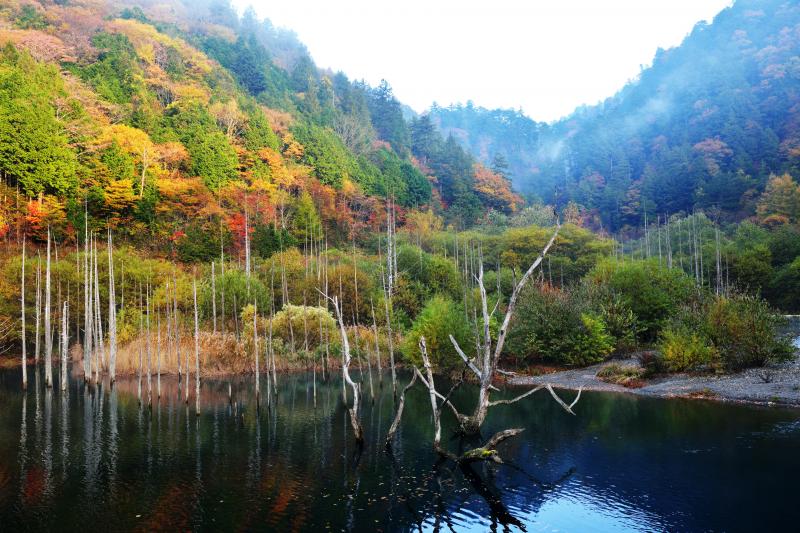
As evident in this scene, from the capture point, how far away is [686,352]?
1076 inches

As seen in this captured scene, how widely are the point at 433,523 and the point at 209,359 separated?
22.8 metres

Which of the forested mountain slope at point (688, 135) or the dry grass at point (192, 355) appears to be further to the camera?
the forested mountain slope at point (688, 135)

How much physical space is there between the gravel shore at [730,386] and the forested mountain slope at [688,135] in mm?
49389

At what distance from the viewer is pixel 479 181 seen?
82.0 meters

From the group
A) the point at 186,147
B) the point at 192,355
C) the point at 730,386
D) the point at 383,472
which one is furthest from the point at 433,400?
the point at 186,147

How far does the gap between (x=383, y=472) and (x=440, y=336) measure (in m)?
15.9

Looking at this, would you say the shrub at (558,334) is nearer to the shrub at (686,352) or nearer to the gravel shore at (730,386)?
the gravel shore at (730,386)

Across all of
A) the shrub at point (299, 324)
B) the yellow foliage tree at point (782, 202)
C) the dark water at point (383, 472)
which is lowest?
the dark water at point (383, 472)

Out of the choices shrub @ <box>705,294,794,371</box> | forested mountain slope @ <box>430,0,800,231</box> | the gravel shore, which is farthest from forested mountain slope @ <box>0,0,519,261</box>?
shrub @ <box>705,294,794,371</box>

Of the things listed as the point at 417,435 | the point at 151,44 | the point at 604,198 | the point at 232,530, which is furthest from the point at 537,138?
the point at 232,530

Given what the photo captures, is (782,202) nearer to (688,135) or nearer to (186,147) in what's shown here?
(688,135)

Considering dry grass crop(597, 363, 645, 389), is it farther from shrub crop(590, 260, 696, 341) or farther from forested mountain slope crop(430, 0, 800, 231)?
forested mountain slope crop(430, 0, 800, 231)

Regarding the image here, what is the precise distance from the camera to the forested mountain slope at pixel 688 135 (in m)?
74.4

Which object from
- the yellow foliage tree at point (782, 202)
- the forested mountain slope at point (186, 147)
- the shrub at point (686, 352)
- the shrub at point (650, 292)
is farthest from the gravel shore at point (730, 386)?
Result: the yellow foliage tree at point (782, 202)
